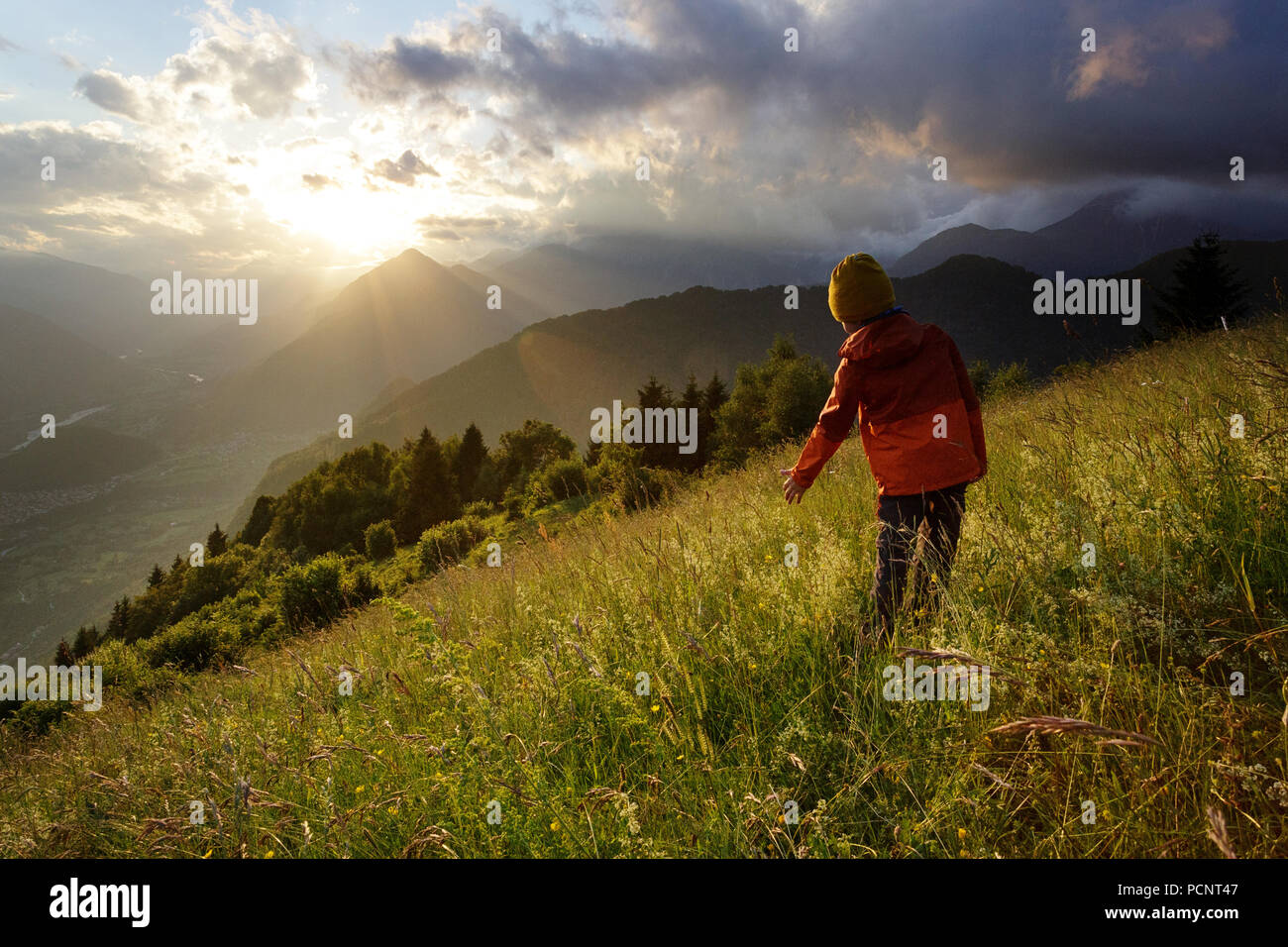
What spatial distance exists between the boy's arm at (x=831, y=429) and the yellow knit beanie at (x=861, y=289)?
0.33 meters

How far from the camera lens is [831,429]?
3420mm

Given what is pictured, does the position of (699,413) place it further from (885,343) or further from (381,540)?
(885,343)

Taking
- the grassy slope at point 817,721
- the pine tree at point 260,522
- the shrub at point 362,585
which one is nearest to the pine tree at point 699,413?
the shrub at point 362,585

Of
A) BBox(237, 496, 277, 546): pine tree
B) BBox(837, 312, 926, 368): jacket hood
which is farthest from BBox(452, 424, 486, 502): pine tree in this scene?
BBox(837, 312, 926, 368): jacket hood

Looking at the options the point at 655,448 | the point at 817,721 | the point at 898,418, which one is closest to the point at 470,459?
the point at 655,448

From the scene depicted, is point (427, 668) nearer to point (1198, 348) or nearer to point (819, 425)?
point (819, 425)

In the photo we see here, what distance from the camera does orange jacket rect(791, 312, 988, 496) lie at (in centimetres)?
326

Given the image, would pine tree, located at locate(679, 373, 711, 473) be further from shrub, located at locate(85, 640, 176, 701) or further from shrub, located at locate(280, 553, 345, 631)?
shrub, located at locate(85, 640, 176, 701)

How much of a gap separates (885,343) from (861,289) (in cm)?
40

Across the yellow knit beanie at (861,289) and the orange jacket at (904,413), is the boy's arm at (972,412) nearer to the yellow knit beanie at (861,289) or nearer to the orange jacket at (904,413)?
the orange jacket at (904,413)

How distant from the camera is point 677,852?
1746mm

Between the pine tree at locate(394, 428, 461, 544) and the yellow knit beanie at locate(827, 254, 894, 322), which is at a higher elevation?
the pine tree at locate(394, 428, 461, 544)
